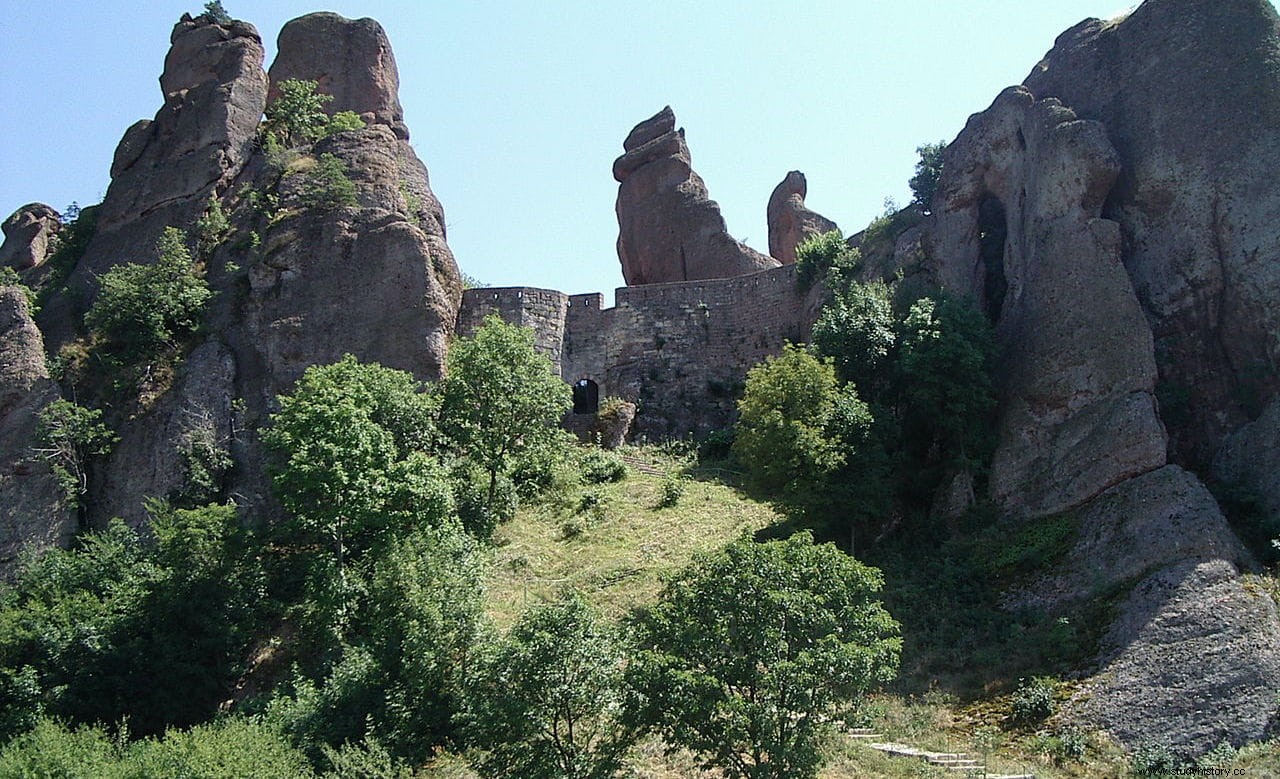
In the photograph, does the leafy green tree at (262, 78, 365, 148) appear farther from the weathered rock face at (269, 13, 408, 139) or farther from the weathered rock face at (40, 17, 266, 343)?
the weathered rock face at (269, 13, 408, 139)

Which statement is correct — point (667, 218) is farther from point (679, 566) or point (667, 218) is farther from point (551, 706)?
point (551, 706)

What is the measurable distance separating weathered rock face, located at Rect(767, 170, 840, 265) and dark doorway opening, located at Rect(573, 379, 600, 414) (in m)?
11.1

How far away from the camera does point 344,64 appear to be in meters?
36.0

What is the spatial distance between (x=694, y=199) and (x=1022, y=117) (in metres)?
14.1

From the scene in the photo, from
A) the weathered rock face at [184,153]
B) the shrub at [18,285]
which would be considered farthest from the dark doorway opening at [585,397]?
the shrub at [18,285]

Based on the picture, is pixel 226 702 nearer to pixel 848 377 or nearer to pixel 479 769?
pixel 479 769

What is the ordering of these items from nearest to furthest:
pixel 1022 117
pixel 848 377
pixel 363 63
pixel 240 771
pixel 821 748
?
pixel 821 748
pixel 240 771
pixel 848 377
pixel 1022 117
pixel 363 63

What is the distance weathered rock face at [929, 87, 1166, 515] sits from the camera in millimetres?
22406

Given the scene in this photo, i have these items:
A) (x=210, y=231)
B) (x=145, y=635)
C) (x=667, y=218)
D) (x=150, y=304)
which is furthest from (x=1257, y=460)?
(x=210, y=231)

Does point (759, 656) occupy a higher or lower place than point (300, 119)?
lower

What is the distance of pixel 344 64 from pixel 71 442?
52.3ft

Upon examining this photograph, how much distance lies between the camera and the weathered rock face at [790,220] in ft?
138

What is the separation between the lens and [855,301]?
2694cm

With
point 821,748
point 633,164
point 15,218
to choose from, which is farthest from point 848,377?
point 15,218
